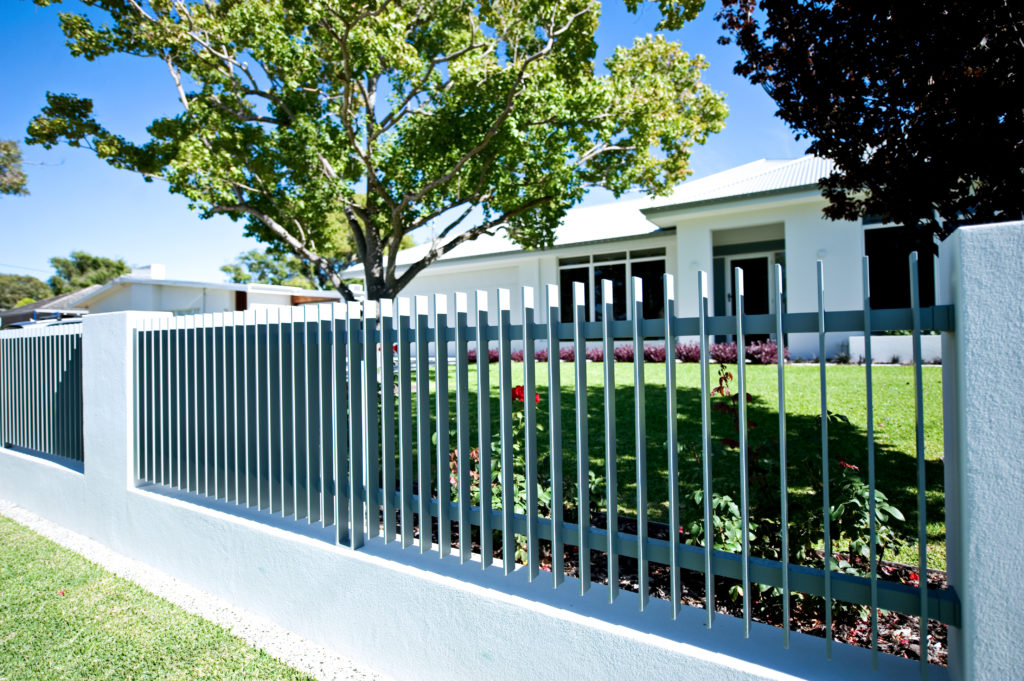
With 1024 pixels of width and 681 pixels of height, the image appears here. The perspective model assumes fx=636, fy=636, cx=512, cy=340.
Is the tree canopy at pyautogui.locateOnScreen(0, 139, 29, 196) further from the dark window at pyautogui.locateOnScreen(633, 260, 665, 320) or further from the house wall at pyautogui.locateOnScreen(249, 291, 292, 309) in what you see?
the dark window at pyautogui.locateOnScreen(633, 260, 665, 320)

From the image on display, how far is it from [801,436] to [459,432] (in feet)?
13.1

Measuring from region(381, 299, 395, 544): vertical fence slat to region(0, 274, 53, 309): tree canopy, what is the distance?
3323 inches

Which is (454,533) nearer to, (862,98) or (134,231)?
(862,98)

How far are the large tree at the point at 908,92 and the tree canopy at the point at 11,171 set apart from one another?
29.7 m

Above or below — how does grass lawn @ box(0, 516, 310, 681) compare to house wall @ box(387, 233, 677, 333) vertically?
below

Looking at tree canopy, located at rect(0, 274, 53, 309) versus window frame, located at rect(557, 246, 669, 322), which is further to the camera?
tree canopy, located at rect(0, 274, 53, 309)

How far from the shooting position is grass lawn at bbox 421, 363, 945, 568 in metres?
4.73

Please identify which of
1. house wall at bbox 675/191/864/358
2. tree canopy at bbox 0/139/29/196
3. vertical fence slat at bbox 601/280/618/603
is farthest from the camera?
tree canopy at bbox 0/139/29/196

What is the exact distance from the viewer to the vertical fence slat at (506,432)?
3.04 m

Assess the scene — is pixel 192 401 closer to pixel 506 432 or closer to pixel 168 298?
pixel 506 432

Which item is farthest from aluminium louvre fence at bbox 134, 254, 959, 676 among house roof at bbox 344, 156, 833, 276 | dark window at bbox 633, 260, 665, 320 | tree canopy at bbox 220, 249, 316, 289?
tree canopy at bbox 220, 249, 316, 289

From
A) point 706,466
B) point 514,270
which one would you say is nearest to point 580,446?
point 706,466

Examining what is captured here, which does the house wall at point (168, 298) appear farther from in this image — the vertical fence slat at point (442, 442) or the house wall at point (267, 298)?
the vertical fence slat at point (442, 442)

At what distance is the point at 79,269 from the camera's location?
66.2m
